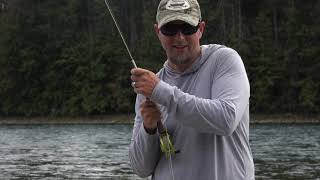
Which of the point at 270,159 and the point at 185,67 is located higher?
the point at 185,67

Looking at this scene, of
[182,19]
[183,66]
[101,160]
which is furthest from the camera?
[101,160]

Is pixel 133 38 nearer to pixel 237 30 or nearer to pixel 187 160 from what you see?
pixel 237 30

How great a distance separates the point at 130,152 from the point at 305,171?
17.0 metres

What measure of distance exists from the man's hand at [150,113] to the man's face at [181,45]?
0.24 m

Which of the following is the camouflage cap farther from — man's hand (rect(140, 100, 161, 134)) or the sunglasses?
man's hand (rect(140, 100, 161, 134))

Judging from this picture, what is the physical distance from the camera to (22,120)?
7262 centimetres

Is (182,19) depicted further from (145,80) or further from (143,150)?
(143,150)

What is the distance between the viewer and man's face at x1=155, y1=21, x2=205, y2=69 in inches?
114

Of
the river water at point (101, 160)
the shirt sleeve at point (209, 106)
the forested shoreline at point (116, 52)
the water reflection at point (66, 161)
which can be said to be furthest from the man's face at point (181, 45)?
the forested shoreline at point (116, 52)

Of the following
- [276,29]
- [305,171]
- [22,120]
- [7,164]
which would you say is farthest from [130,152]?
[22,120]

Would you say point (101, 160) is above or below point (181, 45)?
below

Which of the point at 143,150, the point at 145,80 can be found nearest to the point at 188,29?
the point at 145,80

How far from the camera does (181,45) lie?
114 inches

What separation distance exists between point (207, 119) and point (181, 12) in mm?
512
